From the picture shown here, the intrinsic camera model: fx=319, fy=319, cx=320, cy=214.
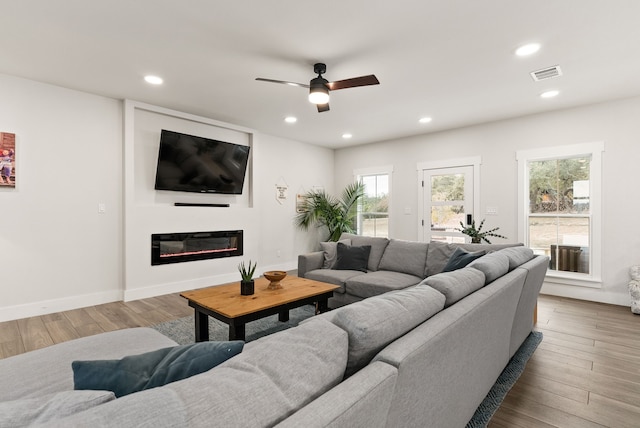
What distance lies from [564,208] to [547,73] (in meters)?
2.13

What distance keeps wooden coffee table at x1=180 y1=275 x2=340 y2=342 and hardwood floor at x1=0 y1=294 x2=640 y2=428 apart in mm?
1117

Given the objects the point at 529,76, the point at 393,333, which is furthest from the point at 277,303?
the point at 529,76

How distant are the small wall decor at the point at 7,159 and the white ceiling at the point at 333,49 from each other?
0.69m

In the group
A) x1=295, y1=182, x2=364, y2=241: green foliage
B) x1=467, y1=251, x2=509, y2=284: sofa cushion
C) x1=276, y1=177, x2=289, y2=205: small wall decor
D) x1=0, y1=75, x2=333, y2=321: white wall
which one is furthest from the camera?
x1=295, y1=182, x2=364, y2=241: green foliage

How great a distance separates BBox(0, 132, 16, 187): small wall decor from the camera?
3381 millimetres

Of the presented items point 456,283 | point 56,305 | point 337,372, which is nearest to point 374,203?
point 456,283

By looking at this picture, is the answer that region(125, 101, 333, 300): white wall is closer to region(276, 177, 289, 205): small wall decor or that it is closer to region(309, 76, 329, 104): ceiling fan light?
region(276, 177, 289, 205): small wall decor

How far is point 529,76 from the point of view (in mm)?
3359

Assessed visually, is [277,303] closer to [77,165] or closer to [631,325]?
[77,165]

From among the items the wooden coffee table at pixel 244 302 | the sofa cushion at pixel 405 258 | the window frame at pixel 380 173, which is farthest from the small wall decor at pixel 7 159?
the window frame at pixel 380 173

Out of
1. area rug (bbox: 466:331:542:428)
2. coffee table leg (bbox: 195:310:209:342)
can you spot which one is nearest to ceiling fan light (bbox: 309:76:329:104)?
coffee table leg (bbox: 195:310:209:342)

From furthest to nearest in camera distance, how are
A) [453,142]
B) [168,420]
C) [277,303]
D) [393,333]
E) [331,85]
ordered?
[453,142] < [331,85] < [277,303] < [393,333] < [168,420]

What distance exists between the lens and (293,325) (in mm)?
3166

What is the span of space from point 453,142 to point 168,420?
5735mm
